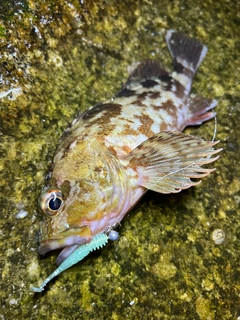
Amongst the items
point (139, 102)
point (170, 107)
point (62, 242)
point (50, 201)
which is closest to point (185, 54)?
point (170, 107)

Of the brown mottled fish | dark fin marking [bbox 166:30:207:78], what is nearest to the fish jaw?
the brown mottled fish

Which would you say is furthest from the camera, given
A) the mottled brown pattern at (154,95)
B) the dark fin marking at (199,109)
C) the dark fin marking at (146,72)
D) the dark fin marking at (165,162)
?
the dark fin marking at (146,72)

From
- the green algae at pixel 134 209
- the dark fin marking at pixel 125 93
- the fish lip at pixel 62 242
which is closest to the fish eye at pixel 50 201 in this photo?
the fish lip at pixel 62 242

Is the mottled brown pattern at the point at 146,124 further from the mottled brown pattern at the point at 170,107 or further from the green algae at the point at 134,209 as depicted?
the green algae at the point at 134,209

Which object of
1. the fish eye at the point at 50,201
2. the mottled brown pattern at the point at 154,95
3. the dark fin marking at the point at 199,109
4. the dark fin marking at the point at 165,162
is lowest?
the dark fin marking at the point at 199,109

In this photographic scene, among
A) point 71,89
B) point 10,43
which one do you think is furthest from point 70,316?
point 10,43

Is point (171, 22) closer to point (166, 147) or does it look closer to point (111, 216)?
point (166, 147)

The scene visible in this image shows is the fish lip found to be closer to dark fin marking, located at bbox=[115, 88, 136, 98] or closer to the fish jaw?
the fish jaw

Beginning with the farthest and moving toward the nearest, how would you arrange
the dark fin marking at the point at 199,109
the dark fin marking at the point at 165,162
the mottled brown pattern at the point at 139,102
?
the dark fin marking at the point at 199,109 → the mottled brown pattern at the point at 139,102 → the dark fin marking at the point at 165,162
